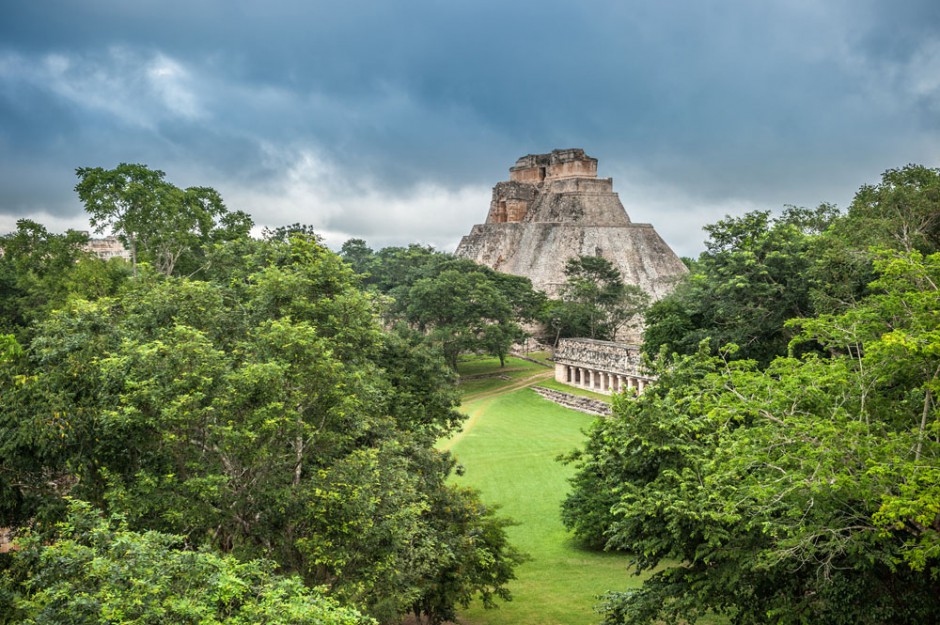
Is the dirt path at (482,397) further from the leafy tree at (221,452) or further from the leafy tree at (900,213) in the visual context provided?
the leafy tree at (221,452)

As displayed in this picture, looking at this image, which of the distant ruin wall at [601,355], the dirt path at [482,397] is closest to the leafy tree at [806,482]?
the dirt path at [482,397]

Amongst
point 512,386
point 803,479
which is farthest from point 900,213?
point 512,386

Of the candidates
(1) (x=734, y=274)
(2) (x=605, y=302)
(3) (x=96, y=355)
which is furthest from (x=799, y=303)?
(2) (x=605, y=302)

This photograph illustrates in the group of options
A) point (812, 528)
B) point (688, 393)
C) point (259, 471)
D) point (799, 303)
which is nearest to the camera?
point (812, 528)

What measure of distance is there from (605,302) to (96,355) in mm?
43657

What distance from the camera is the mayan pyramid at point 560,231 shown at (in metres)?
65.8

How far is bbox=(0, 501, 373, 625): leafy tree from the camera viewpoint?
6844 millimetres

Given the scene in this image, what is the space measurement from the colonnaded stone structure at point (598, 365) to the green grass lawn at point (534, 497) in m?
3.28

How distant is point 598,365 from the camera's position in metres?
42.2

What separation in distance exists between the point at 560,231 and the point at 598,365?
92.5 feet

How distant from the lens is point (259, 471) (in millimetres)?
11656

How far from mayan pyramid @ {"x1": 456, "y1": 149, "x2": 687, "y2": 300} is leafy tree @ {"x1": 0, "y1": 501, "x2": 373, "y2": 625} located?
5529 centimetres

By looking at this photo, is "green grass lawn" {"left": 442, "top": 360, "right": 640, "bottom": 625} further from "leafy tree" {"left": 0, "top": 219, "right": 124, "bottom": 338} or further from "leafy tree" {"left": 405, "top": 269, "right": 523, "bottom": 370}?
"leafy tree" {"left": 0, "top": 219, "right": 124, "bottom": 338}

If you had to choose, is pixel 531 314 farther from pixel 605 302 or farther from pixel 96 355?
pixel 96 355
